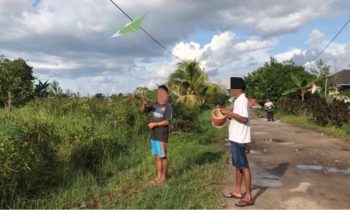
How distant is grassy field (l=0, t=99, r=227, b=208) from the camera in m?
6.38

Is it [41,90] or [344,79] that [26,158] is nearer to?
[41,90]

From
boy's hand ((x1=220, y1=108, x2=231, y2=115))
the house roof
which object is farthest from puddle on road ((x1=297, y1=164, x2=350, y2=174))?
the house roof

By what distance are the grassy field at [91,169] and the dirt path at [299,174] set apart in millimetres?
679

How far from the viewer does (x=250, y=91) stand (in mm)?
55531

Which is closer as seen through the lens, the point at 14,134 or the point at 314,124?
the point at 14,134

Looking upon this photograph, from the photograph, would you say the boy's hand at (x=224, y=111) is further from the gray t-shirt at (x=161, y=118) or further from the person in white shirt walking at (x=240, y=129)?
the gray t-shirt at (x=161, y=118)

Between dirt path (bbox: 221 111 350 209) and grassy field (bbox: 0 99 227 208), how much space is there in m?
0.68

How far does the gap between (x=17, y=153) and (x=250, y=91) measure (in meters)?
50.7

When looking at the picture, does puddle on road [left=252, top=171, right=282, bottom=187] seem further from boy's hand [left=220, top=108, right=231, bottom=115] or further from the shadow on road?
boy's hand [left=220, top=108, right=231, bottom=115]

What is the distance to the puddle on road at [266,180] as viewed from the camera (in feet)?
26.2

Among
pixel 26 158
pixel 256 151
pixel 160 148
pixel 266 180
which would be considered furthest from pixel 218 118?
pixel 256 151

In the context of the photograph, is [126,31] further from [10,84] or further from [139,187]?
[10,84]

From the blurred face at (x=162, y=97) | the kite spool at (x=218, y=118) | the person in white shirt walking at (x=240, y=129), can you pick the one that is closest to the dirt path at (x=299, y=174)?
the person in white shirt walking at (x=240, y=129)

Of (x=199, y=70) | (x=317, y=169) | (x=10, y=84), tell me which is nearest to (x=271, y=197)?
(x=317, y=169)
